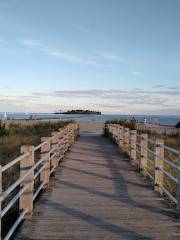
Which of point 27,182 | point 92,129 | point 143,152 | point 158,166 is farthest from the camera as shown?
point 92,129

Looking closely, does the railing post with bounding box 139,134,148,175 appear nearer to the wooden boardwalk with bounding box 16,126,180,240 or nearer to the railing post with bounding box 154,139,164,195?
the wooden boardwalk with bounding box 16,126,180,240

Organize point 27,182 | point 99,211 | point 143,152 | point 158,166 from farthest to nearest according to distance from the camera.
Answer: point 143,152 < point 158,166 < point 99,211 < point 27,182

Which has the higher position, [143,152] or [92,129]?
[143,152]

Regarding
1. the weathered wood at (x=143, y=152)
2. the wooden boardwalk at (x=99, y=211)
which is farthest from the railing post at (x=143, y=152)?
the wooden boardwalk at (x=99, y=211)

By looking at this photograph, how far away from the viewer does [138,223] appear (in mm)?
7398

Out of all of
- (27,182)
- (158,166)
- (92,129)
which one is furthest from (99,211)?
(92,129)

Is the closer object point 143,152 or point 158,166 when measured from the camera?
point 158,166

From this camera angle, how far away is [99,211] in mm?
8195

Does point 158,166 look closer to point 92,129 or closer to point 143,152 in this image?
point 143,152

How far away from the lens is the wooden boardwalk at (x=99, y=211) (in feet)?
22.2

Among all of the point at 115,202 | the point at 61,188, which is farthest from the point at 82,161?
the point at 115,202

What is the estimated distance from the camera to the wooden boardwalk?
6.78 metres

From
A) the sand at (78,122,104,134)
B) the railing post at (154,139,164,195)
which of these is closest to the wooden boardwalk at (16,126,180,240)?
the railing post at (154,139,164,195)

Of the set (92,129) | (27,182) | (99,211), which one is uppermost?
(27,182)
